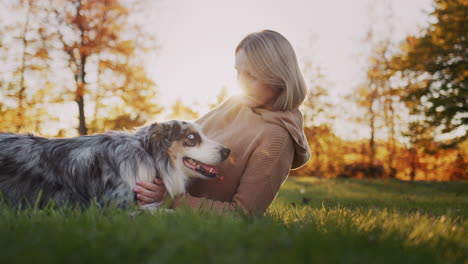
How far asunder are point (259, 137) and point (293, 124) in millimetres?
389

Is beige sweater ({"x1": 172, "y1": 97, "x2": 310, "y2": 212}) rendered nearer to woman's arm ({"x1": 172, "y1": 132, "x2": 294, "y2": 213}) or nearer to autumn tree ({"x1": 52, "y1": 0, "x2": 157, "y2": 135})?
woman's arm ({"x1": 172, "y1": 132, "x2": 294, "y2": 213})

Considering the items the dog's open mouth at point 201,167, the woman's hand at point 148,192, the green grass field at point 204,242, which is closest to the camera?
the green grass field at point 204,242

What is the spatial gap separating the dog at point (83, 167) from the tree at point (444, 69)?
12944mm

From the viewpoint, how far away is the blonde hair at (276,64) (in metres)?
3.67

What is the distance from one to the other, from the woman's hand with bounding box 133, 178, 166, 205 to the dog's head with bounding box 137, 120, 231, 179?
0.37 m

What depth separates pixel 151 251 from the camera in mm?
1746

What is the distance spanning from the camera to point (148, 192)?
11.0 feet

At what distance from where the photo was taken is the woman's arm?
3465 millimetres

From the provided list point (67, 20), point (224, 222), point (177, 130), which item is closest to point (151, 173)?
point (177, 130)

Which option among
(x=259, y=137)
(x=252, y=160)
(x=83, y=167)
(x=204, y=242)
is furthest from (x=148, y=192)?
(x=204, y=242)

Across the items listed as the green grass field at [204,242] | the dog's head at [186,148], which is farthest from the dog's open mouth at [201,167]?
the green grass field at [204,242]

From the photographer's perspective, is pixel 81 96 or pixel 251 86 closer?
pixel 251 86

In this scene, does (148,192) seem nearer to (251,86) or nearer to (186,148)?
(186,148)

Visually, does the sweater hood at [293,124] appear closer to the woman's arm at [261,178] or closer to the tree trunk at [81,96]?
the woman's arm at [261,178]
